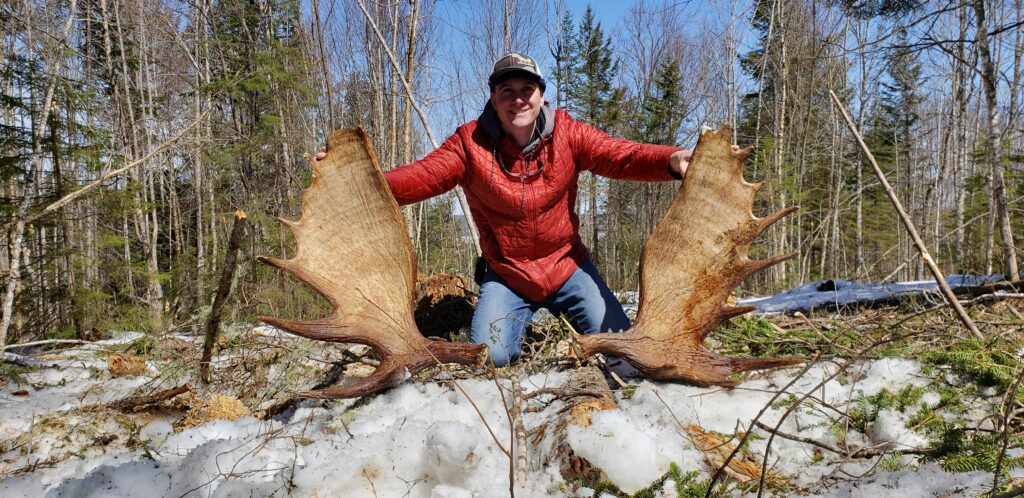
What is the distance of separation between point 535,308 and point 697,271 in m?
1.09

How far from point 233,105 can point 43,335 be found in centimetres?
499

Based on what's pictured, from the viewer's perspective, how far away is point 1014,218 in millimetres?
12516

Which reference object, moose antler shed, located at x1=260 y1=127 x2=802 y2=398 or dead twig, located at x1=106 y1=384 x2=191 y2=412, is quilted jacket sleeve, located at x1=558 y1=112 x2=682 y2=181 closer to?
moose antler shed, located at x1=260 y1=127 x2=802 y2=398

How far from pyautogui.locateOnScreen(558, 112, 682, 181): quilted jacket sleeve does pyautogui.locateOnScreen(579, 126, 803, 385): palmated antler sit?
0.93ft

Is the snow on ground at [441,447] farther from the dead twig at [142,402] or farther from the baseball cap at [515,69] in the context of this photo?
the baseball cap at [515,69]

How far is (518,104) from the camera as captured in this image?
279 centimetres

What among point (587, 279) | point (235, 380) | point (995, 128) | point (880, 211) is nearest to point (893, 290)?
point (587, 279)

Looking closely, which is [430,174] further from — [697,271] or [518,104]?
[697,271]

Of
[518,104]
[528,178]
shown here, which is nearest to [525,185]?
[528,178]

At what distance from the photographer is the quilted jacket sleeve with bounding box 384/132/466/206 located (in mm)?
2738

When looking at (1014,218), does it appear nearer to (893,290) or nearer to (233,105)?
(893,290)

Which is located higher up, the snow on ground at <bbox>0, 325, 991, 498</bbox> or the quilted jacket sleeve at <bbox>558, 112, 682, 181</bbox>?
the quilted jacket sleeve at <bbox>558, 112, 682, 181</bbox>

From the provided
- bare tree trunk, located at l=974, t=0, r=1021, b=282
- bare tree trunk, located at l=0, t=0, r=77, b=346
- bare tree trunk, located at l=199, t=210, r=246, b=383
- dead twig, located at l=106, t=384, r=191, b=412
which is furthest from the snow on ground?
bare tree trunk, located at l=974, t=0, r=1021, b=282

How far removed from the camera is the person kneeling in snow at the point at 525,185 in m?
2.80
